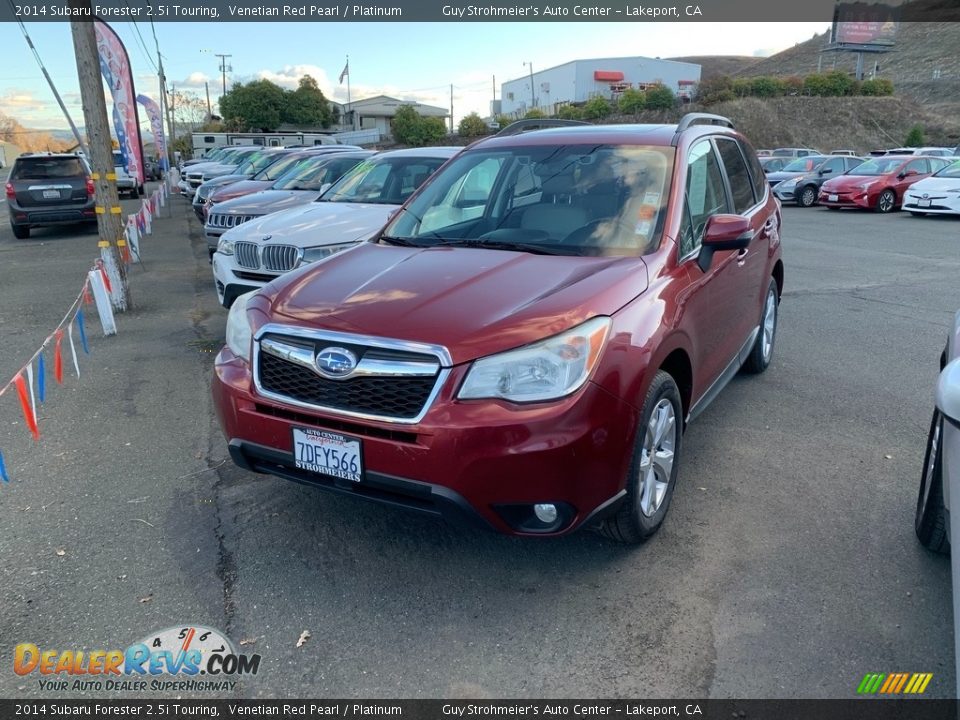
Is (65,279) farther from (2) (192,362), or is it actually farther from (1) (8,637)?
(1) (8,637)

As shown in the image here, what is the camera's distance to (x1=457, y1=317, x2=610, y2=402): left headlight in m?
2.78

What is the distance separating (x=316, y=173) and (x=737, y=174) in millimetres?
7218

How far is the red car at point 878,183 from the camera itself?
2052cm

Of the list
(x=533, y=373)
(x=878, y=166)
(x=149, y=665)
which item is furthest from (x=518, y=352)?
(x=878, y=166)

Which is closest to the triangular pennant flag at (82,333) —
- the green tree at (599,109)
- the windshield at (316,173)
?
the windshield at (316,173)

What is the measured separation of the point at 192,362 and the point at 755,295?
15.3ft

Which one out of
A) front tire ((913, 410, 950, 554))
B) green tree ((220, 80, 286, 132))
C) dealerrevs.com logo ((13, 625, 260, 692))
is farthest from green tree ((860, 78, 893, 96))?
dealerrevs.com logo ((13, 625, 260, 692))

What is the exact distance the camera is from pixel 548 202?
13.4 ft

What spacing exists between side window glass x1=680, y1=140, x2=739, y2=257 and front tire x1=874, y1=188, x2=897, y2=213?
18.9 meters

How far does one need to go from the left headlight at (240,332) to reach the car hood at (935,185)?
19370 millimetres

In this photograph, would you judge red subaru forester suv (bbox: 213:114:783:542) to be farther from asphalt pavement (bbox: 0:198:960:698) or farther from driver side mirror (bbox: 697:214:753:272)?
asphalt pavement (bbox: 0:198:960:698)

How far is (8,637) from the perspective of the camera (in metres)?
2.89

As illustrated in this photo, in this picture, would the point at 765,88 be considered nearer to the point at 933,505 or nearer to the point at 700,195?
the point at 700,195

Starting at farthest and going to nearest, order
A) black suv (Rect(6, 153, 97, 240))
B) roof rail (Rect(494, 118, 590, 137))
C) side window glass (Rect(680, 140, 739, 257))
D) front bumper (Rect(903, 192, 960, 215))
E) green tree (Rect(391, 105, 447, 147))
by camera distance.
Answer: green tree (Rect(391, 105, 447, 147)) < front bumper (Rect(903, 192, 960, 215)) < black suv (Rect(6, 153, 97, 240)) < roof rail (Rect(494, 118, 590, 137)) < side window glass (Rect(680, 140, 739, 257))
